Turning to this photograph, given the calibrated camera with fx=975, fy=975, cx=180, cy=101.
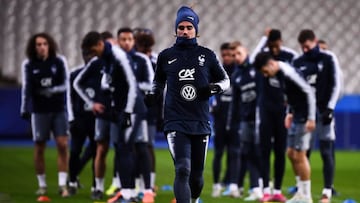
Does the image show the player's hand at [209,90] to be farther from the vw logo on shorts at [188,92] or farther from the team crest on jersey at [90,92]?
the team crest on jersey at [90,92]

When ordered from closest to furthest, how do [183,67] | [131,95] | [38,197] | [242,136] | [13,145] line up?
[183,67] → [131,95] → [38,197] → [242,136] → [13,145]

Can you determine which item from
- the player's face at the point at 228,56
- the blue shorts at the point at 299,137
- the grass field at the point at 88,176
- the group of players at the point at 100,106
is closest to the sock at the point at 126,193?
the group of players at the point at 100,106

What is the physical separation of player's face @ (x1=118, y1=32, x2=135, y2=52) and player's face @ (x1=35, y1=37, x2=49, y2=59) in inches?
41.9

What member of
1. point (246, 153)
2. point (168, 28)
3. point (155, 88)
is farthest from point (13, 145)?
point (155, 88)

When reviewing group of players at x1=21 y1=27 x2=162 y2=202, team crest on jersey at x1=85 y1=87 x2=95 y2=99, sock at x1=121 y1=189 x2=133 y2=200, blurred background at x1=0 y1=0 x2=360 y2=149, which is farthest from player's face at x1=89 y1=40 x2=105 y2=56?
blurred background at x1=0 y1=0 x2=360 y2=149

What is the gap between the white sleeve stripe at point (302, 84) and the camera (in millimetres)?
9727

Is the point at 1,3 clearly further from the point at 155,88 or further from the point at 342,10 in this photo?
the point at 155,88

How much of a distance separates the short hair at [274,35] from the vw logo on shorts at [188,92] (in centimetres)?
324

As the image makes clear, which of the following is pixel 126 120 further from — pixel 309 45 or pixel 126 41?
pixel 309 45

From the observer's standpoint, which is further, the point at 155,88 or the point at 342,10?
the point at 342,10

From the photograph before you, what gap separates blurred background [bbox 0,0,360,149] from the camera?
21.4m

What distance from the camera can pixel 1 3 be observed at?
21.7 m

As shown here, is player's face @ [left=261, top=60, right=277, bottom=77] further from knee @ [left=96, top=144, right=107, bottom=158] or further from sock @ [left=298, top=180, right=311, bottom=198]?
knee @ [left=96, top=144, right=107, bottom=158]

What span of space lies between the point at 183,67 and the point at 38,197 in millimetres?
3549
